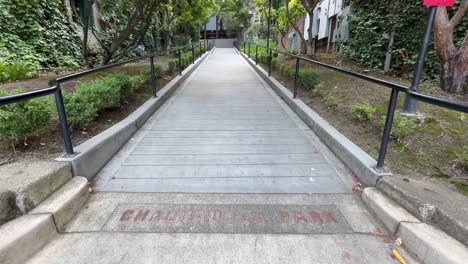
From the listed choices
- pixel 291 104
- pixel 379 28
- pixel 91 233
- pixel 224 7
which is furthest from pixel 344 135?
pixel 224 7

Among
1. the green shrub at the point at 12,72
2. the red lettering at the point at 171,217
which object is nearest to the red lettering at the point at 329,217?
the red lettering at the point at 171,217

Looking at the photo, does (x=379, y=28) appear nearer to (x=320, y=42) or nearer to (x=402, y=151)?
(x=402, y=151)

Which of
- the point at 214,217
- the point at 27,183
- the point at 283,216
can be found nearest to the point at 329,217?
the point at 283,216

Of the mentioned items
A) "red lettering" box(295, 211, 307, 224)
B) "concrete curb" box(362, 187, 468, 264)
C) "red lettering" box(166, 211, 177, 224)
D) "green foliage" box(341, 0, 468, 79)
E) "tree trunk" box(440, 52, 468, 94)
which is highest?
"green foliage" box(341, 0, 468, 79)

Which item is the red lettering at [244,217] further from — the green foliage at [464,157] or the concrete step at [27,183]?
the green foliage at [464,157]

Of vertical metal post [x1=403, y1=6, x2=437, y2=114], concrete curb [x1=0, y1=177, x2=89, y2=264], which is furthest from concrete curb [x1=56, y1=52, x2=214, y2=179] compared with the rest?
vertical metal post [x1=403, y1=6, x2=437, y2=114]

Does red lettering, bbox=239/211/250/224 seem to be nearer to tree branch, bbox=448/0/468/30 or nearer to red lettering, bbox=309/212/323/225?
red lettering, bbox=309/212/323/225

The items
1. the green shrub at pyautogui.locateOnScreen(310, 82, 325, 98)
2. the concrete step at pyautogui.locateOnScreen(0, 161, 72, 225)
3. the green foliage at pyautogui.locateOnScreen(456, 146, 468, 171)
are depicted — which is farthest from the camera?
the green shrub at pyautogui.locateOnScreen(310, 82, 325, 98)

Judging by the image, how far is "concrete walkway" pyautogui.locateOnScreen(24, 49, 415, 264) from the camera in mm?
1905

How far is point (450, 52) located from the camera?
14.4 feet

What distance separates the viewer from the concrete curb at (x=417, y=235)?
5.43 feet

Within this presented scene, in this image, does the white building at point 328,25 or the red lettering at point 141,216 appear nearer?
the red lettering at point 141,216

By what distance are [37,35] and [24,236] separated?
306 inches

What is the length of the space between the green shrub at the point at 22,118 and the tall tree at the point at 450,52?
219 inches
